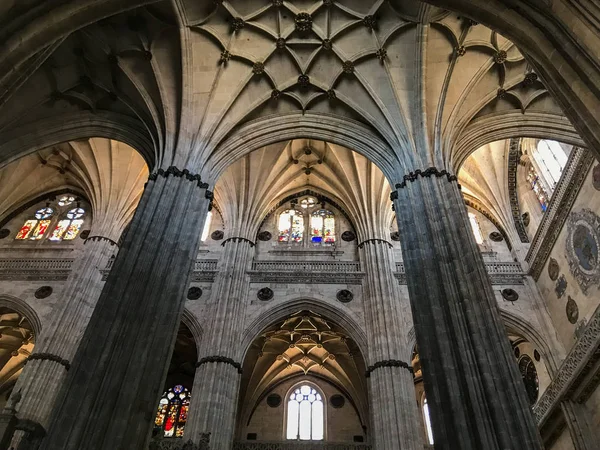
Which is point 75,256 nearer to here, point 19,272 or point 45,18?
point 19,272

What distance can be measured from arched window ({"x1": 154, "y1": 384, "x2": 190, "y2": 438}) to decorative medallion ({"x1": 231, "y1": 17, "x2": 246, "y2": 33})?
13568 millimetres

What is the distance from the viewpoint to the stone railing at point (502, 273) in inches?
689

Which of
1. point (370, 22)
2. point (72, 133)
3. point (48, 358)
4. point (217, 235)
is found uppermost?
point (370, 22)

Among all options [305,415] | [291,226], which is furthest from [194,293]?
[305,415]

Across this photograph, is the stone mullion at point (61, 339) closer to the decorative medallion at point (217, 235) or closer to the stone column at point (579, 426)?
the decorative medallion at point (217, 235)

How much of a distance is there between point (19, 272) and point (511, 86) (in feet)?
61.0

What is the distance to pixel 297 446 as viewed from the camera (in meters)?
18.1

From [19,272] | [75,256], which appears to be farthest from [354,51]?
[19,272]

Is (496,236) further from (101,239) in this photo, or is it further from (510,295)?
(101,239)

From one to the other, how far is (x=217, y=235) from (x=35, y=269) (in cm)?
703

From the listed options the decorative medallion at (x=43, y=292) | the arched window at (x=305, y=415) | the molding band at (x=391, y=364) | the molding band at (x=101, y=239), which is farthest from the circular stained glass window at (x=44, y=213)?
the molding band at (x=391, y=364)

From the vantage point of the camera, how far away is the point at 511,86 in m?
14.4

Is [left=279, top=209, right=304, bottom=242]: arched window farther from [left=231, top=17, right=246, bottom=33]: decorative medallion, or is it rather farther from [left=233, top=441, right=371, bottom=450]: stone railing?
[left=231, top=17, right=246, bottom=33]: decorative medallion

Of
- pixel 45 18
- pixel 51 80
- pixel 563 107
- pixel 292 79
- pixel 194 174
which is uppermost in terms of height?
pixel 292 79
